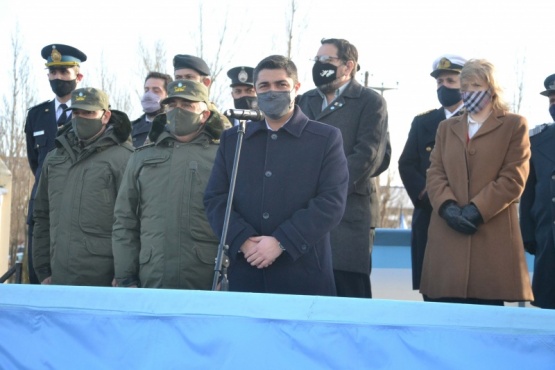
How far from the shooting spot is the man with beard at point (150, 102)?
329 inches

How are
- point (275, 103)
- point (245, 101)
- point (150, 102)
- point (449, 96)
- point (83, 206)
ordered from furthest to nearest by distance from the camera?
point (150, 102) → point (245, 101) → point (449, 96) → point (83, 206) → point (275, 103)

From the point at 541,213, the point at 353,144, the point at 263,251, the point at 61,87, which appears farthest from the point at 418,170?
the point at 61,87

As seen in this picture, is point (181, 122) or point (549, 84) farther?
point (549, 84)

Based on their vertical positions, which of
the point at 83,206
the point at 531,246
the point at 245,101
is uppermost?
the point at 245,101

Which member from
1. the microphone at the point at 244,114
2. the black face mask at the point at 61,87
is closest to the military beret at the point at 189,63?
the black face mask at the point at 61,87

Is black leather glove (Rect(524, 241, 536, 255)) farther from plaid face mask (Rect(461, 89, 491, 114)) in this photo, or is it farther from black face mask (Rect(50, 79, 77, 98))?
black face mask (Rect(50, 79, 77, 98))

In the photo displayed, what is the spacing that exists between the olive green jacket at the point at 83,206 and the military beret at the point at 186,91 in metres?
0.72

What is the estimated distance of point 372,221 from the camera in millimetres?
6438

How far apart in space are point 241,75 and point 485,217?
3262 millimetres

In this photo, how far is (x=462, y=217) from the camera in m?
5.51

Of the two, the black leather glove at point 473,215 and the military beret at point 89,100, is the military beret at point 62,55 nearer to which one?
the military beret at point 89,100

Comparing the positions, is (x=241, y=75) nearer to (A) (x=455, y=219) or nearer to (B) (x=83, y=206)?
(B) (x=83, y=206)

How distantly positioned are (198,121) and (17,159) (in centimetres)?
2161

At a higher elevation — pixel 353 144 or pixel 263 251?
pixel 353 144
